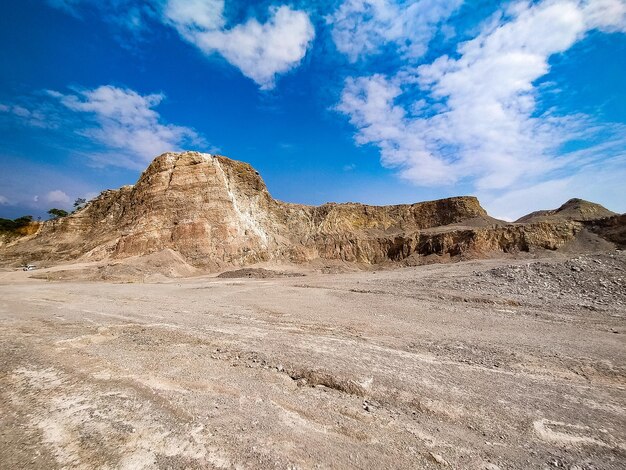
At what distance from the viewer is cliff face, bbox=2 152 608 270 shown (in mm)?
35875

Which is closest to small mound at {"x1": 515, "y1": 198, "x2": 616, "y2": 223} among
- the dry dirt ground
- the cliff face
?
the cliff face

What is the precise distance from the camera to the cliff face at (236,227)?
35.9 meters

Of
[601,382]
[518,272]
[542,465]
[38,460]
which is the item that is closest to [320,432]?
[542,465]

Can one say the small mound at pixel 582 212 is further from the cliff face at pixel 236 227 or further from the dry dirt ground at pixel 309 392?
the dry dirt ground at pixel 309 392

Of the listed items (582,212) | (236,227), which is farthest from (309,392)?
(582,212)

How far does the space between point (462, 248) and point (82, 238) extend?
4917 cm

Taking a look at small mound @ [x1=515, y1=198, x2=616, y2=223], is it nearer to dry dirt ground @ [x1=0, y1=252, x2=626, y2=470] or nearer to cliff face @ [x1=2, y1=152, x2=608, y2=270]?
cliff face @ [x1=2, y1=152, x2=608, y2=270]

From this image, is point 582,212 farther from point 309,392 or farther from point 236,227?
point 309,392

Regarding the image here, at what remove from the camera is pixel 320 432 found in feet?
11.4

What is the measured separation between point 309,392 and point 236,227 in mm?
36377

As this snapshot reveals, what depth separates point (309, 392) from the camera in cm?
449

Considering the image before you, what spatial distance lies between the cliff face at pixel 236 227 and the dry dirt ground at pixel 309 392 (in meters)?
27.7

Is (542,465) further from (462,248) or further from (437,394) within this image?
(462,248)

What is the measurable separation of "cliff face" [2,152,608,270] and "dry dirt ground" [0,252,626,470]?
27.7 metres
